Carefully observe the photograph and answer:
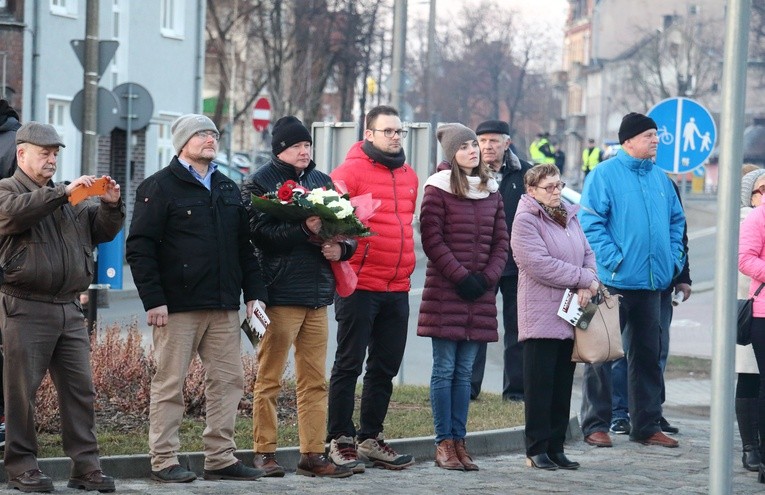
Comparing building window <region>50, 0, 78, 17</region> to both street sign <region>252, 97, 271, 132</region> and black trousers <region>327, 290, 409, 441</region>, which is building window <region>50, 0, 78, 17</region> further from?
black trousers <region>327, 290, 409, 441</region>

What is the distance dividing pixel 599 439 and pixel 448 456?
173cm

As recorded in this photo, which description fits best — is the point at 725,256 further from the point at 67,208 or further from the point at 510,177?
the point at 510,177

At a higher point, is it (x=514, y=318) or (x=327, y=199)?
(x=327, y=199)

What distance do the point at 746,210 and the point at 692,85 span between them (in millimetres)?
86432

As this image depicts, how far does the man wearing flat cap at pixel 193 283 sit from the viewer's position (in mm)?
8586

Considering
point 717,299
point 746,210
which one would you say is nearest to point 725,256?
point 717,299

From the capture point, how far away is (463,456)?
9.86 metres

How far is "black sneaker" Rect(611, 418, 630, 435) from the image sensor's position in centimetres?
1177

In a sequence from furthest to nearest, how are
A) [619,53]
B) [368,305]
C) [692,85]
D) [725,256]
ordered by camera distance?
[619,53], [692,85], [368,305], [725,256]

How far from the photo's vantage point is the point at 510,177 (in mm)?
12383

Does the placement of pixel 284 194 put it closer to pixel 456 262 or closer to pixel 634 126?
pixel 456 262

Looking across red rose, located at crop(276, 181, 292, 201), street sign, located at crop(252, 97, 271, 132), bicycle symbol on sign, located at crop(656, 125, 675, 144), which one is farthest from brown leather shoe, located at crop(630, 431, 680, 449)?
street sign, located at crop(252, 97, 271, 132)

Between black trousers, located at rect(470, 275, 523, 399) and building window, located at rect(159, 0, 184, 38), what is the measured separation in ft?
81.0

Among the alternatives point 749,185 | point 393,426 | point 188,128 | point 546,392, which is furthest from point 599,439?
point 188,128
